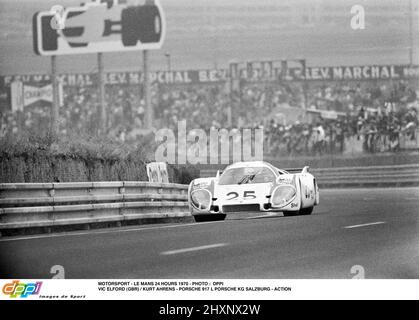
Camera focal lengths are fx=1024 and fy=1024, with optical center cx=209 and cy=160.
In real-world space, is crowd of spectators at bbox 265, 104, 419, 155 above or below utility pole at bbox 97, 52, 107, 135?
below

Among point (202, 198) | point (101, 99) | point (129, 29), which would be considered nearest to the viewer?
point (129, 29)

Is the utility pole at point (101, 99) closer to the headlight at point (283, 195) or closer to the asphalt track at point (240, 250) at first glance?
the asphalt track at point (240, 250)

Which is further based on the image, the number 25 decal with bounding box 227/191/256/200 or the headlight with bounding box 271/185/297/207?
the headlight with bounding box 271/185/297/207

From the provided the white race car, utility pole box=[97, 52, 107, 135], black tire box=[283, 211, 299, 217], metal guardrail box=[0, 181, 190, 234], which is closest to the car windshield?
the white race car

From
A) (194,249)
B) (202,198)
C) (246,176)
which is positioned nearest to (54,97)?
(194,249)

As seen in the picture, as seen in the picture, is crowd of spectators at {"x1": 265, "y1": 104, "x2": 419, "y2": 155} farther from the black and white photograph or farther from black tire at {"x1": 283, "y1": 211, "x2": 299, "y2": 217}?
black tire at {"x1": 283, "y1": 211, "x2": 299, "y2": 217}

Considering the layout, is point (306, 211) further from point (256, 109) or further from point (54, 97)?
point (54, 97)
